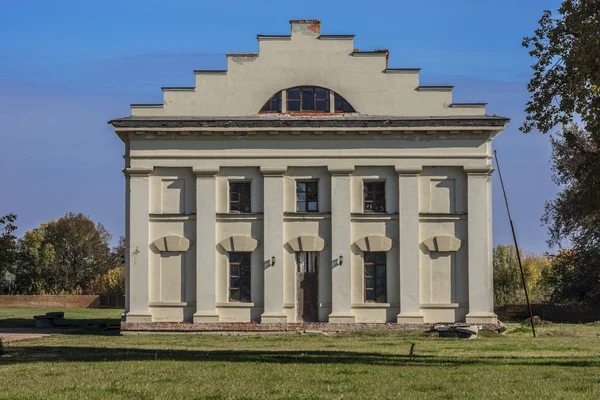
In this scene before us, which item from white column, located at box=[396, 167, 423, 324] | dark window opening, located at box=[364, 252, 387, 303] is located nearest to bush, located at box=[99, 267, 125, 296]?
dark window opening, located at box=[364, 252, 387, 303]

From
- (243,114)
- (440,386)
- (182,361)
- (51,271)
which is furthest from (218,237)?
(51,271)

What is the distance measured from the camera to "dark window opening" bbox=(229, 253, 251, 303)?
132ft

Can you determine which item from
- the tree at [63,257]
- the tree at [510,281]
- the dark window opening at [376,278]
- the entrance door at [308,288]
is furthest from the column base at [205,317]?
the tree at [63,257]

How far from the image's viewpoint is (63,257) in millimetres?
97750

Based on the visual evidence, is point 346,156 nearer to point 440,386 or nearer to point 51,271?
point 440,386

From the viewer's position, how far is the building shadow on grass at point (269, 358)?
83.4ft

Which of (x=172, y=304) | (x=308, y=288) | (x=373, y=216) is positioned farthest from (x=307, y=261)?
(x=172, y=304)

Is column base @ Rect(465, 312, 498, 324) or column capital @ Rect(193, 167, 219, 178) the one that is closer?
column base @ Rect(465, 312, 498, 324)

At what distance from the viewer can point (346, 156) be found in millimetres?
40156

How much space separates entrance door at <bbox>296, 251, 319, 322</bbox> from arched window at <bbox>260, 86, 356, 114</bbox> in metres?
5.79

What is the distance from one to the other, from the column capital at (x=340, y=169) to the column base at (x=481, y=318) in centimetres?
737

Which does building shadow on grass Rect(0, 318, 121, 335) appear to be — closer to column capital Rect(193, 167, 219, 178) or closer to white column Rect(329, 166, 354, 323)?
column capital Rect(193, 167, 219, 178)

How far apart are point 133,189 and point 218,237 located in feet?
12.8

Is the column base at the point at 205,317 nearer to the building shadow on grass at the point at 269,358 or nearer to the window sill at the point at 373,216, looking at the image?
the window sill at the point at 373,216
